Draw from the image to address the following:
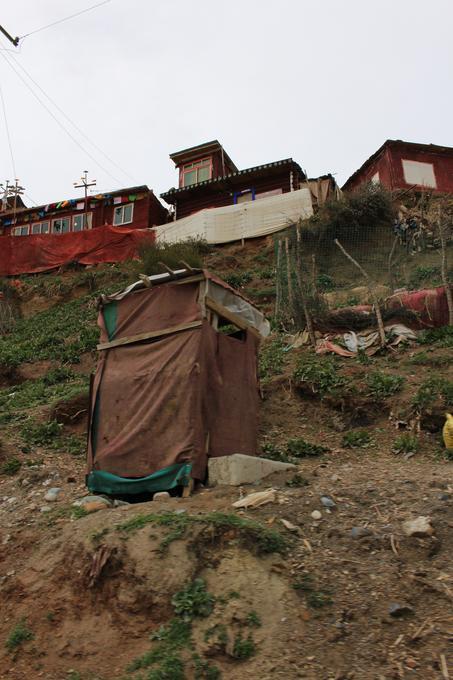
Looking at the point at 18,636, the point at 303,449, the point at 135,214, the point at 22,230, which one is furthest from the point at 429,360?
the point at 22,230

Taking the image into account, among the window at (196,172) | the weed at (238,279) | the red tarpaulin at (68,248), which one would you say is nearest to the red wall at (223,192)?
the window at (196,172)

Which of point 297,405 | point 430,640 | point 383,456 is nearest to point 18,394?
point 297,405

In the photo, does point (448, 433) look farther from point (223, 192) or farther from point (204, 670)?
point (223, 192)

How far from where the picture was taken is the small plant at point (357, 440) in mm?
6825

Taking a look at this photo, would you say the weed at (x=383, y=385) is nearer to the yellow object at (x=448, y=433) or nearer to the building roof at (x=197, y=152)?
the yellow object at (x=448, y=433)

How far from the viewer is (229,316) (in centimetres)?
632

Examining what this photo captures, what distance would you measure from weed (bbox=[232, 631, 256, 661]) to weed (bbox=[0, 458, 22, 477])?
13.2 ft

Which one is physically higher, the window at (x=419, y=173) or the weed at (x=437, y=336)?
the window at (x=419, y=173)

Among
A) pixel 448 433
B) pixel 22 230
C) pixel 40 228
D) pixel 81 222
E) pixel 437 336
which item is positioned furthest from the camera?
pixel 22 230

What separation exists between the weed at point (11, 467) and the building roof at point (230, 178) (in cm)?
1824

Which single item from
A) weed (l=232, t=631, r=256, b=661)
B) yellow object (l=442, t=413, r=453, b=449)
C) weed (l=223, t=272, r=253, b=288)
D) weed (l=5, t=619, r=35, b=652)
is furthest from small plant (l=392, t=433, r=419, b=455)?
weed (l=223, t=272, r=253, b=288)

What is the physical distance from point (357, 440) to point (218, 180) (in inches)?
725

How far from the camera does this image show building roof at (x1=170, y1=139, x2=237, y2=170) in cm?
2544

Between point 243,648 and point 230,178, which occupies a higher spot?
point 230,178
